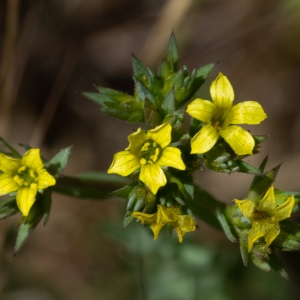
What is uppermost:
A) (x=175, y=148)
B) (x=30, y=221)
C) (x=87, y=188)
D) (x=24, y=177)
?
(x=175, y=148)

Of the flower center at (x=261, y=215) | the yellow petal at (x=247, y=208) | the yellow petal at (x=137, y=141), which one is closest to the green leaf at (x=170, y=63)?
the yellow petal at (x=137, y=141)

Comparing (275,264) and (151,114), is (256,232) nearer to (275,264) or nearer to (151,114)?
(275,264)

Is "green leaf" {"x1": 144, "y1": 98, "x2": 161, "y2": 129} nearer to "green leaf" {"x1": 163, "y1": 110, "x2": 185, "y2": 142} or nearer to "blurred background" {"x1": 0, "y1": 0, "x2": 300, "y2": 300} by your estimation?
"green leaf" {"x1": 163, "y1": 110, "x2": 185, "y2": 142}

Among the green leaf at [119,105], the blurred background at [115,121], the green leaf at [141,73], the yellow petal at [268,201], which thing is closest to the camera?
the yellow petal at [268,201]

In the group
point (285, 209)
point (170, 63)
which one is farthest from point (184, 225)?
point (170, 63)

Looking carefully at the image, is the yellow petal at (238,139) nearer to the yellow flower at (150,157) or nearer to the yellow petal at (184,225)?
the yellow flower at (150,157)

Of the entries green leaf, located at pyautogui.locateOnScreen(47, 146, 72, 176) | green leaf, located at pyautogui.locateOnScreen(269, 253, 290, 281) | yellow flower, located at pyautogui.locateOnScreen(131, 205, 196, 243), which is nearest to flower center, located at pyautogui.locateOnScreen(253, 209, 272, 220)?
green leaf, located at pyautogui.locateOnScreen(269, 253, 290, 281)
